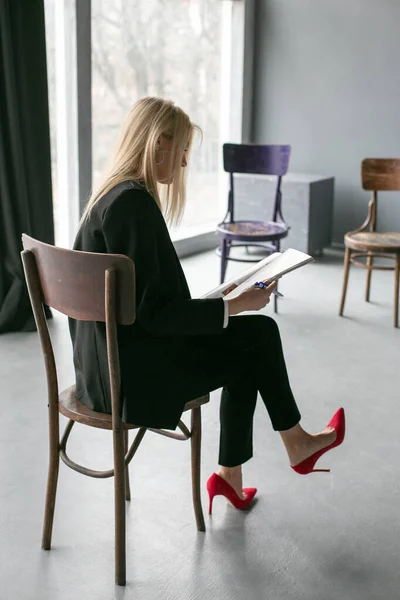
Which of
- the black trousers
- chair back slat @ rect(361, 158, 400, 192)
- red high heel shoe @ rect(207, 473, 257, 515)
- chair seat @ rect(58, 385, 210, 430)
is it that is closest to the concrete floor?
red high heel shoe @ rect(207, 473, 257, 515)

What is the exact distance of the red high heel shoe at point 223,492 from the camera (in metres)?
2.00

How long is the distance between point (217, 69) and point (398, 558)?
4373 millimetres

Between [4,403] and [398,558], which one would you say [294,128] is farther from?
[398,558]


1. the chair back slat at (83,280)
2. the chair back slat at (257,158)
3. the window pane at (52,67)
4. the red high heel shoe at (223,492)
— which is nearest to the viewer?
the chair back slat at (83,280)

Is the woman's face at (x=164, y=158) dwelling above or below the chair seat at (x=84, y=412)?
above

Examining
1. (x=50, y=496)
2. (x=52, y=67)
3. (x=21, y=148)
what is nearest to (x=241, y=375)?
(x=50, y=496)

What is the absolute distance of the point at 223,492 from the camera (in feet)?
6.64

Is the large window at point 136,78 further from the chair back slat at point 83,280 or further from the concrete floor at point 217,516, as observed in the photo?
the chair back slat at point 83,280

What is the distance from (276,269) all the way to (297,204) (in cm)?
323

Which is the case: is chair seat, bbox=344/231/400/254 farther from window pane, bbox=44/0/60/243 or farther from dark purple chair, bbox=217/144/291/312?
window pane, bbox=44/0/60/243

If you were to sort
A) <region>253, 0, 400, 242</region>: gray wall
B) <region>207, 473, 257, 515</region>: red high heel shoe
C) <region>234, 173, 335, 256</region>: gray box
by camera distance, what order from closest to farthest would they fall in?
<region>207, 473, 257, 515</region>: red high heel shoe < <region>234, 173, 335, 256</region>: gray box < <region>253, 0, 400, 242</region>: gray wall

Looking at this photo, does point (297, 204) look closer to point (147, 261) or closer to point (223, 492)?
point (223, 492)

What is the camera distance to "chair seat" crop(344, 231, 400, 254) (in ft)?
12.3

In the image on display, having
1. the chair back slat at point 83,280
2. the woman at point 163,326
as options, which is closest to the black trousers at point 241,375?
the woman at point 163,326
